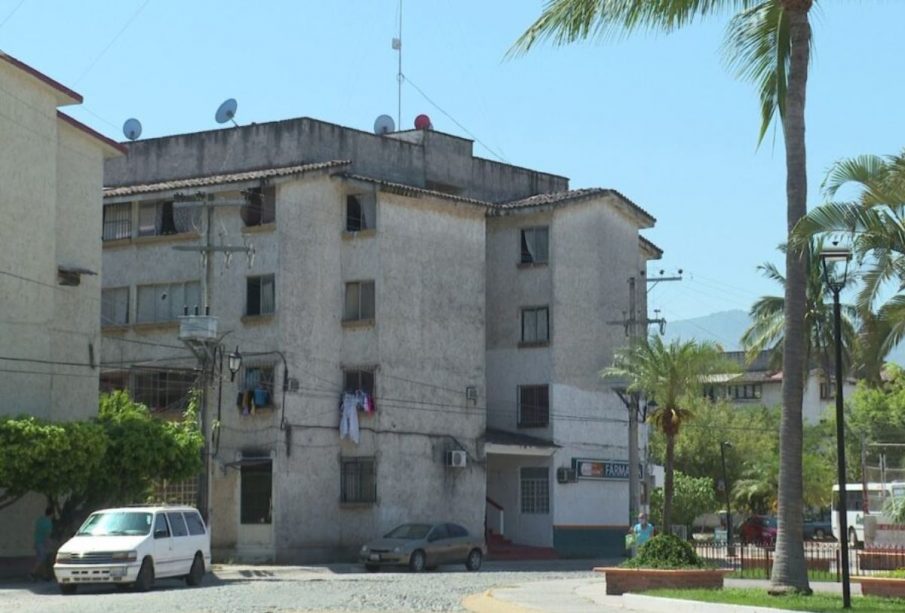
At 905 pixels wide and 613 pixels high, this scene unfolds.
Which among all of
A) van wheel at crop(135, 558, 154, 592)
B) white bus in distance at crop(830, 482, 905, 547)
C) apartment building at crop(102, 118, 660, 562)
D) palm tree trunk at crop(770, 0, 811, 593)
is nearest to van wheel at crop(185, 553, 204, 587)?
van wheel at crop(135, 558, 154, 592)

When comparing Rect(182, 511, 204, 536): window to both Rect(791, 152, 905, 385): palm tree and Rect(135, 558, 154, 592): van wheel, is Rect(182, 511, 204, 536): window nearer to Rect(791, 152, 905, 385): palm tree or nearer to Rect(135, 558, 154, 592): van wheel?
Rect(135, 558, 154, 592): van wheel

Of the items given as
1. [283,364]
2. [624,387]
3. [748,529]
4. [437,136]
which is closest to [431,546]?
[283,364]

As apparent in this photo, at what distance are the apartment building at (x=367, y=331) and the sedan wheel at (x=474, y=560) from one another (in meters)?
4.47

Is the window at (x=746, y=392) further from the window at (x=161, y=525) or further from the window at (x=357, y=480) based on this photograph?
the window at (x=161, y=525)

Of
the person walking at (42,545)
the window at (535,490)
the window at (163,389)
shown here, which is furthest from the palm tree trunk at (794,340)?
the window at (535,490)

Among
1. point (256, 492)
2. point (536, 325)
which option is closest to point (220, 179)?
point (256, 492)

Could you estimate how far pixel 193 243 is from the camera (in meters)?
48.5

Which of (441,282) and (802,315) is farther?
(441,282)

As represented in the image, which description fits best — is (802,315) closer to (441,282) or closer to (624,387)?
(441,282)

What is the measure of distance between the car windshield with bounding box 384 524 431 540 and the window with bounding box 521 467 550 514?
38.4 feet

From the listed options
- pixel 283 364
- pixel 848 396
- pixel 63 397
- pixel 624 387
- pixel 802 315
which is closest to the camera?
pixel 802 315

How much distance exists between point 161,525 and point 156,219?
20024 millimetres

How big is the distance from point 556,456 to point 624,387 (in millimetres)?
3649

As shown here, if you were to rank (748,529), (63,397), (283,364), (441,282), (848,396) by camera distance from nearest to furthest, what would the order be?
(63,397) → (283,364) → (441,282) → (748,529) → (848,396)
